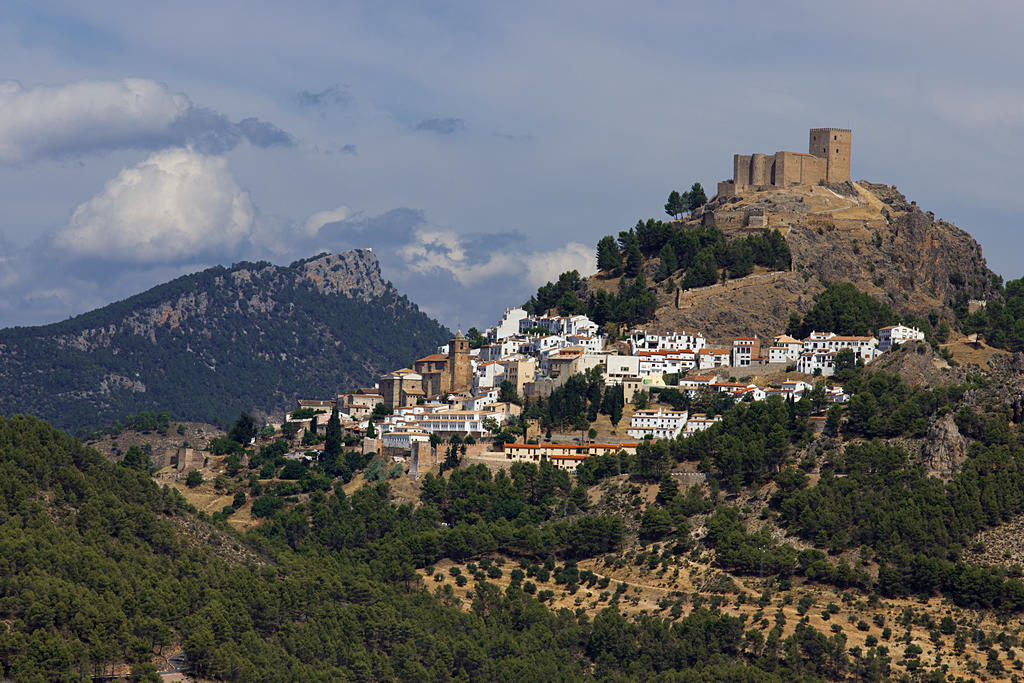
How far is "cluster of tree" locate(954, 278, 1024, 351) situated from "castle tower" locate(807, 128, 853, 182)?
17333mm

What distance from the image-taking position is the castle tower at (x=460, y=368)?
5005 inches

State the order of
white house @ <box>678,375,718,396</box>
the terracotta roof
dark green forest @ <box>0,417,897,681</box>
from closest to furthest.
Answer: dark green forest @ <box>0,417,897,681</box>
the terracotta roof
white house @ <box>678,375,718,396</box>

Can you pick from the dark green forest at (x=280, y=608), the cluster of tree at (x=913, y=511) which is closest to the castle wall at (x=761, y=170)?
the cluster of tree at (x=913, y=511)

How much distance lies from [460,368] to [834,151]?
4021 centimetres

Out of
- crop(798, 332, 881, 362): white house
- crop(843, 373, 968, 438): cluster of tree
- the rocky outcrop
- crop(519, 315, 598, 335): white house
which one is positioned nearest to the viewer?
crop(843, 373, 968, 438): cluster of tree

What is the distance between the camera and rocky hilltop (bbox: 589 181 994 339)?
12381 cm

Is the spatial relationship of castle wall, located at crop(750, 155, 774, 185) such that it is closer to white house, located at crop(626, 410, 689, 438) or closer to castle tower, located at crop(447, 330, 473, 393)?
castle tower, located at crop(447, 330, 473, 393)

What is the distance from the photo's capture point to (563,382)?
382 ft

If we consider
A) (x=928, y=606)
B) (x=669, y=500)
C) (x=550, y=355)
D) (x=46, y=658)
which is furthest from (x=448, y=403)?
(x=46, y=658)

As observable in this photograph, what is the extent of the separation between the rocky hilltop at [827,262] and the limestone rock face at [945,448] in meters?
27.9

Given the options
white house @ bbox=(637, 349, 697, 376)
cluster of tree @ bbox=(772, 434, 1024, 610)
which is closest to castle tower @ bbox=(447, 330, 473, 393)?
white house @ bbox=(637, 349, 697, 376)

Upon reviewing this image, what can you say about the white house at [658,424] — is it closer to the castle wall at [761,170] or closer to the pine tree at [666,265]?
the pine tree at [666,265]

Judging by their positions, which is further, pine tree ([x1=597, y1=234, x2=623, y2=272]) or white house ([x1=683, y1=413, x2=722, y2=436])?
pine tree ([x1=597, y1=234, x2=623, y2=272])

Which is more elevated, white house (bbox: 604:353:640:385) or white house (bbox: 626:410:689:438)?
white house (bbox: 604:353:640:385)
